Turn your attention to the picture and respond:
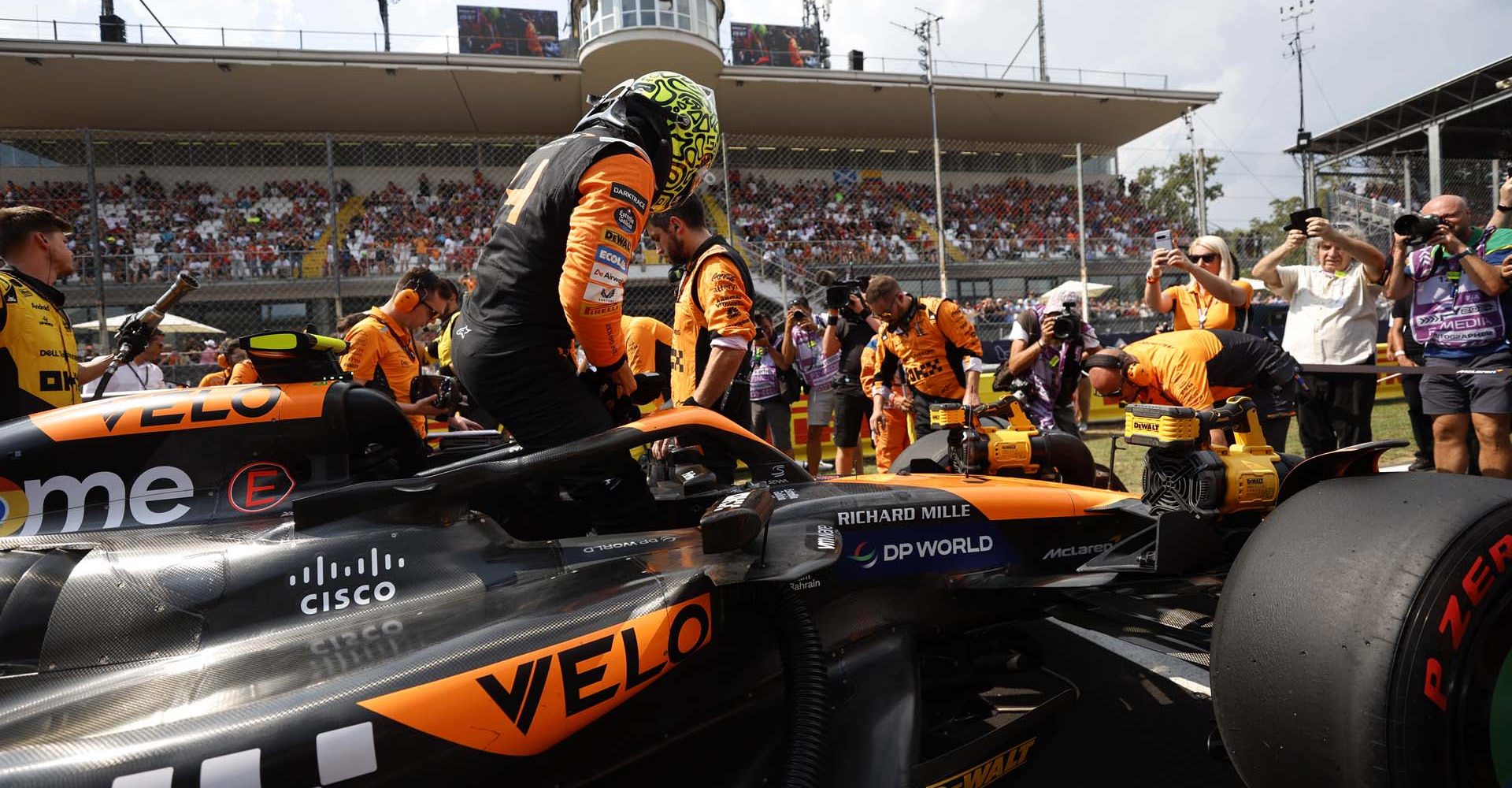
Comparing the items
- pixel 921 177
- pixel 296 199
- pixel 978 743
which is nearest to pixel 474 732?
pixel 978 743

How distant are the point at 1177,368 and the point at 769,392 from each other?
→ 4.23 m

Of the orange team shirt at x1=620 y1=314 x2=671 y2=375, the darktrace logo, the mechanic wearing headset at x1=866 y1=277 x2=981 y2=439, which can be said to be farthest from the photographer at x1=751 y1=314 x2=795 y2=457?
the darktrace logo

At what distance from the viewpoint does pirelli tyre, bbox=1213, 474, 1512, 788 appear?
4.79 ft

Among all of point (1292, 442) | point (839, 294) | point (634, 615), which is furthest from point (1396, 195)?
point (634, 615)

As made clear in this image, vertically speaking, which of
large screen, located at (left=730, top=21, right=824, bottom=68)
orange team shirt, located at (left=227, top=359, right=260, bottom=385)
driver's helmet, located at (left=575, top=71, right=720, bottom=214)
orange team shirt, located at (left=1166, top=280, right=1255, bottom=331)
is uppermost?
large screen, located at (left=730, top=21, right=824, bottom=68)

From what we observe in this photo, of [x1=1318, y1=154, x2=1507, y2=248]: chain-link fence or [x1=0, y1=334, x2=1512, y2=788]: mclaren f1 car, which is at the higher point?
[x1=1318, y1=154, x2=1507, y2=248]: chain-link fence

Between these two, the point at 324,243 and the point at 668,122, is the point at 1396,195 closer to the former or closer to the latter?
the point at 324,243

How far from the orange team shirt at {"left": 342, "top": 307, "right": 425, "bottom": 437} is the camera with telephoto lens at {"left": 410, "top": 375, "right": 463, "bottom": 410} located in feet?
0.63

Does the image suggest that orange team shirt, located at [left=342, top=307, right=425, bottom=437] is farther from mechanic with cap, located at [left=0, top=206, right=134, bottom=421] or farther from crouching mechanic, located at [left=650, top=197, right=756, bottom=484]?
crouching mechanic, located at [left=650, top=197, right=756, bottom=484]

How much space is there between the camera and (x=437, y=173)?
17734mm

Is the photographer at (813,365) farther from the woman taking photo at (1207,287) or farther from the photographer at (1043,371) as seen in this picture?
the woman taking photo at (1207,287)

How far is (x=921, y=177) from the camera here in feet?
57.2

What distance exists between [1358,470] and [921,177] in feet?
53.7

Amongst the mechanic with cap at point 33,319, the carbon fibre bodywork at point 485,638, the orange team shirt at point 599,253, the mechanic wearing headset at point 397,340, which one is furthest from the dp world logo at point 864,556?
the mechanic wearing headset at point 397,340
